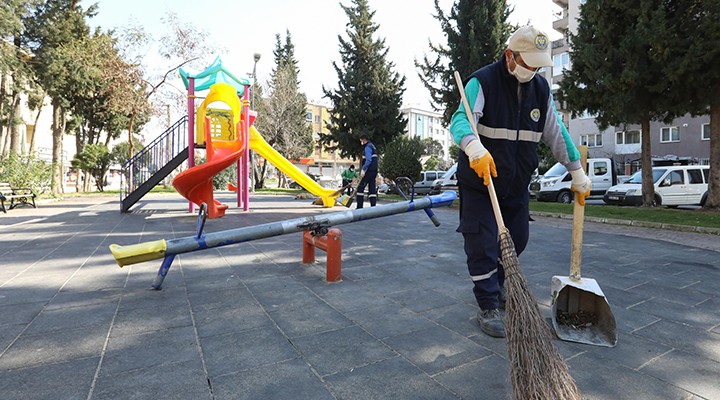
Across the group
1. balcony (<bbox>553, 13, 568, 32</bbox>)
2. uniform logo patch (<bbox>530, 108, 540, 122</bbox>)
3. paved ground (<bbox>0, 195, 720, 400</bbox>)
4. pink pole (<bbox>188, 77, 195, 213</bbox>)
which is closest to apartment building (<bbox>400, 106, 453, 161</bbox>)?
balcony (<bbox>553, 13, 568, 32</bbox>)

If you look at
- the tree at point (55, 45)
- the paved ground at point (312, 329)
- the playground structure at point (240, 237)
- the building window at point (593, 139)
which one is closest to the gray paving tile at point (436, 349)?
the paved ground at point (312, 329)

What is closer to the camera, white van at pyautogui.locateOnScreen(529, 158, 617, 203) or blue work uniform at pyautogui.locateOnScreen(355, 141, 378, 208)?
blue work uniform at pyautogui.locateOnScreen(355, 141, 378, 208)

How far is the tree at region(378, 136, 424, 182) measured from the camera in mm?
19906

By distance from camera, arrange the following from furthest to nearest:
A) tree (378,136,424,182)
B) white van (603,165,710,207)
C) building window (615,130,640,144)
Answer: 1. building window (615,130,640,144)
2. tree (378,136,424,182)
3. white van (603,165,710,207)

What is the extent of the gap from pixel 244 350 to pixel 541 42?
2598 millimetres

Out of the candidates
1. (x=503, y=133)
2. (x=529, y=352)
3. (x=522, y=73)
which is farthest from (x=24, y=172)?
(x=529, y=352)

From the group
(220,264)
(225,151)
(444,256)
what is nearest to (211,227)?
(225,151)

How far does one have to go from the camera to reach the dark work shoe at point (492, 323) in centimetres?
253

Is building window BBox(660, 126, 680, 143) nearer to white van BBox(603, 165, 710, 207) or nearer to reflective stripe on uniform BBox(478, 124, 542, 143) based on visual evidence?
white van BBox(603, 165, 710, 207)

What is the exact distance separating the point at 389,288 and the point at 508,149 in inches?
67.4

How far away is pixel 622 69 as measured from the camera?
1171 cm

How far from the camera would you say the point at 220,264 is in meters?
4.68

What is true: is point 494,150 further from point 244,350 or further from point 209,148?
point 209,148

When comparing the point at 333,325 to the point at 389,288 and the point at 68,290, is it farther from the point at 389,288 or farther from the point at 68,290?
the point at 68,290
